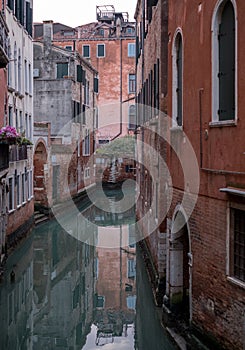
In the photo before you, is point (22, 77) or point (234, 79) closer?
point (234, 79)

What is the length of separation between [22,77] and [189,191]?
37.6ft

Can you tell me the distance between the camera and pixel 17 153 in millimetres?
16250

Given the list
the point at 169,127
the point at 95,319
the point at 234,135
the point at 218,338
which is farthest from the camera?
the point at 95,319

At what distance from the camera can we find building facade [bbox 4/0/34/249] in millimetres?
15836

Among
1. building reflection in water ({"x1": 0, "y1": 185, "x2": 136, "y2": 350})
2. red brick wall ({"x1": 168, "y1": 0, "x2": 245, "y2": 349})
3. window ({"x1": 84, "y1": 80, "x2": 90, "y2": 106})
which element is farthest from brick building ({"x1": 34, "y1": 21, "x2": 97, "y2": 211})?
red brick wall ({"x1": 168, "y1": 0, "x2": 245, "y2": 349})

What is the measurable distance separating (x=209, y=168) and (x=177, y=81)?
246cm

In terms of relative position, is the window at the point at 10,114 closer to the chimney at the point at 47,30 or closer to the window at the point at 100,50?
the chimney at the point at 47,30

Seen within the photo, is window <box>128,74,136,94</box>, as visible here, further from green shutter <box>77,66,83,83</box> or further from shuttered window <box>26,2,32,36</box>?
shuttered window <box>26,2,32,36</box>

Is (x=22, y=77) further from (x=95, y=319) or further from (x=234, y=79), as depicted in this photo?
(x=234, y=79)

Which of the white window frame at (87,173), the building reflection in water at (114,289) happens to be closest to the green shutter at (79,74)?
the white window frame at (87,173)

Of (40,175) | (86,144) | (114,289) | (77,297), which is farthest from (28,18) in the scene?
(86,144)

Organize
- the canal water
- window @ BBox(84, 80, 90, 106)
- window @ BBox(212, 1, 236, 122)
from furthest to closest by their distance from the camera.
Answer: window @ BBox(84, 80, 90, 106) < the canal water < window @ BBox(212, 1, 236, 122)

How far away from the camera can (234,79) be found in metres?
6.45

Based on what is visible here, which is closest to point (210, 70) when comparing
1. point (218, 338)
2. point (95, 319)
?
point (218, 338)
